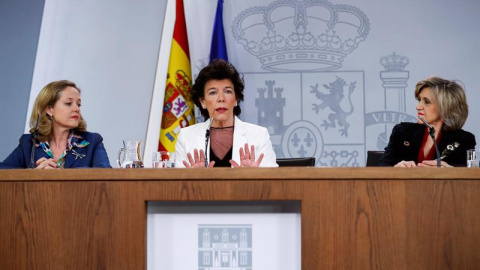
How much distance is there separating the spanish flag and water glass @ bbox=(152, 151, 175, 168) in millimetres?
1602

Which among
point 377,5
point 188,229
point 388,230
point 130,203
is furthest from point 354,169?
point 377,5

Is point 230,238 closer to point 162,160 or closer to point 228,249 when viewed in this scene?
point 228,249

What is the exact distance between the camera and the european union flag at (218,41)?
13.1 ft

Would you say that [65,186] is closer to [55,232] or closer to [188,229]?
[55,232]

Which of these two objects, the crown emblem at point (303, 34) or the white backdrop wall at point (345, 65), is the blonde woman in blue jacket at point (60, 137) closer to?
the white backdrop wall at point (345, 65)

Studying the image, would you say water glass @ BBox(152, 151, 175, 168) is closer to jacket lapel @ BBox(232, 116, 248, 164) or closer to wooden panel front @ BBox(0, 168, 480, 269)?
wooden panel front @ BBox(0, 168, 480, 269)

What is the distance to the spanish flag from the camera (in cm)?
386

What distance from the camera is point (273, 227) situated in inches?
68.1

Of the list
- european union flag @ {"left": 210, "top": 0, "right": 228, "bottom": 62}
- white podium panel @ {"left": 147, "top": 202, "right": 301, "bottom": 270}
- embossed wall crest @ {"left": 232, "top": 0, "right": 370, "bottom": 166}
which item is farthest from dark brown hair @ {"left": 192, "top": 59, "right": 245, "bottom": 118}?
white podium panel @ {"left": 147, "top": 202, "right": 301, "bottom": 270}

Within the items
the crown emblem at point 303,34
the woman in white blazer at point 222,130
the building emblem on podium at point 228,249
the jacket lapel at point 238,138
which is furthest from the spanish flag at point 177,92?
the building emblem on podium at point 228,249

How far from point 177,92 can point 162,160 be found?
172cm

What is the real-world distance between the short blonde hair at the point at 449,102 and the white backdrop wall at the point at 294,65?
1046mm

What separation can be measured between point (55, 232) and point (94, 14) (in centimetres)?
285

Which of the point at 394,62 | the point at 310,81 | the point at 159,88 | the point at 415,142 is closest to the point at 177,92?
the point at 159,88
